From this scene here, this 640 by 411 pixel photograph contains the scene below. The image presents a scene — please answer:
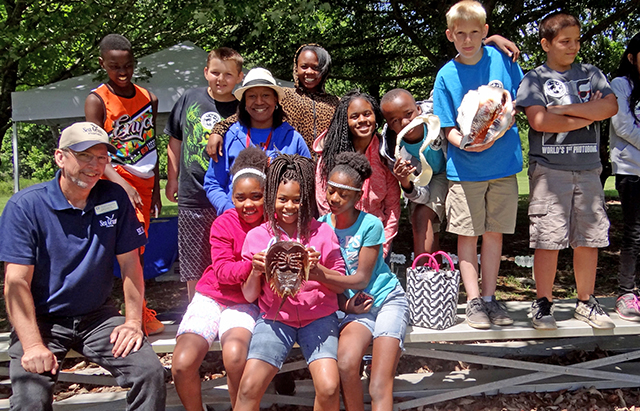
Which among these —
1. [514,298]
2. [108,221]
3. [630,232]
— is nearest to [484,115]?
[630,232]

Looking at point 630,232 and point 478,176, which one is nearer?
point 478,176

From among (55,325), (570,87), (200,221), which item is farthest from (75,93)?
(570,87)

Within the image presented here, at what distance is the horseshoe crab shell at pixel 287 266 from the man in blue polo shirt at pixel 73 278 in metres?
0.79

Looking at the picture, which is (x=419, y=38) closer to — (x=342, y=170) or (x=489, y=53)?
(x=489, y=53)

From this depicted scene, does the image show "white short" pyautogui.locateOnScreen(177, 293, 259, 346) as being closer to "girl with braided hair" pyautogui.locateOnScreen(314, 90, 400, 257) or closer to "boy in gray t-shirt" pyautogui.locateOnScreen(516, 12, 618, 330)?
"girl with braided hair" pyautogui.locateOnScreen(314, 90, 400, 257)

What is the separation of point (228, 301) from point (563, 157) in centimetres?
230

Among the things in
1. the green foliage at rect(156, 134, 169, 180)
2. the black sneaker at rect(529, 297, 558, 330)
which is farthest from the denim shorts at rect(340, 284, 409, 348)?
the green foliage at rect(156, 134, 169, 180)

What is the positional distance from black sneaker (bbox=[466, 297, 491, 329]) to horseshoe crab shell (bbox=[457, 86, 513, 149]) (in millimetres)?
998

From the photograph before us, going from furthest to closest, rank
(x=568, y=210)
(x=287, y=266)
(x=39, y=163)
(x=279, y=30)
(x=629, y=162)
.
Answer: (x=39, y=163), (x=279, y=30), (x=629, y=162), (x=568, y=210), (x=287, y=266)

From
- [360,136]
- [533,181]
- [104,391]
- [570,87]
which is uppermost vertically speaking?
[570,87]

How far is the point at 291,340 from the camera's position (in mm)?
3031

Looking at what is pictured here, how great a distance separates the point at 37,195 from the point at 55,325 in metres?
0.72

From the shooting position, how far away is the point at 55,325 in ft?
9.74

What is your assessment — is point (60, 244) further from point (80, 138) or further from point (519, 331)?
point (519, 331)
